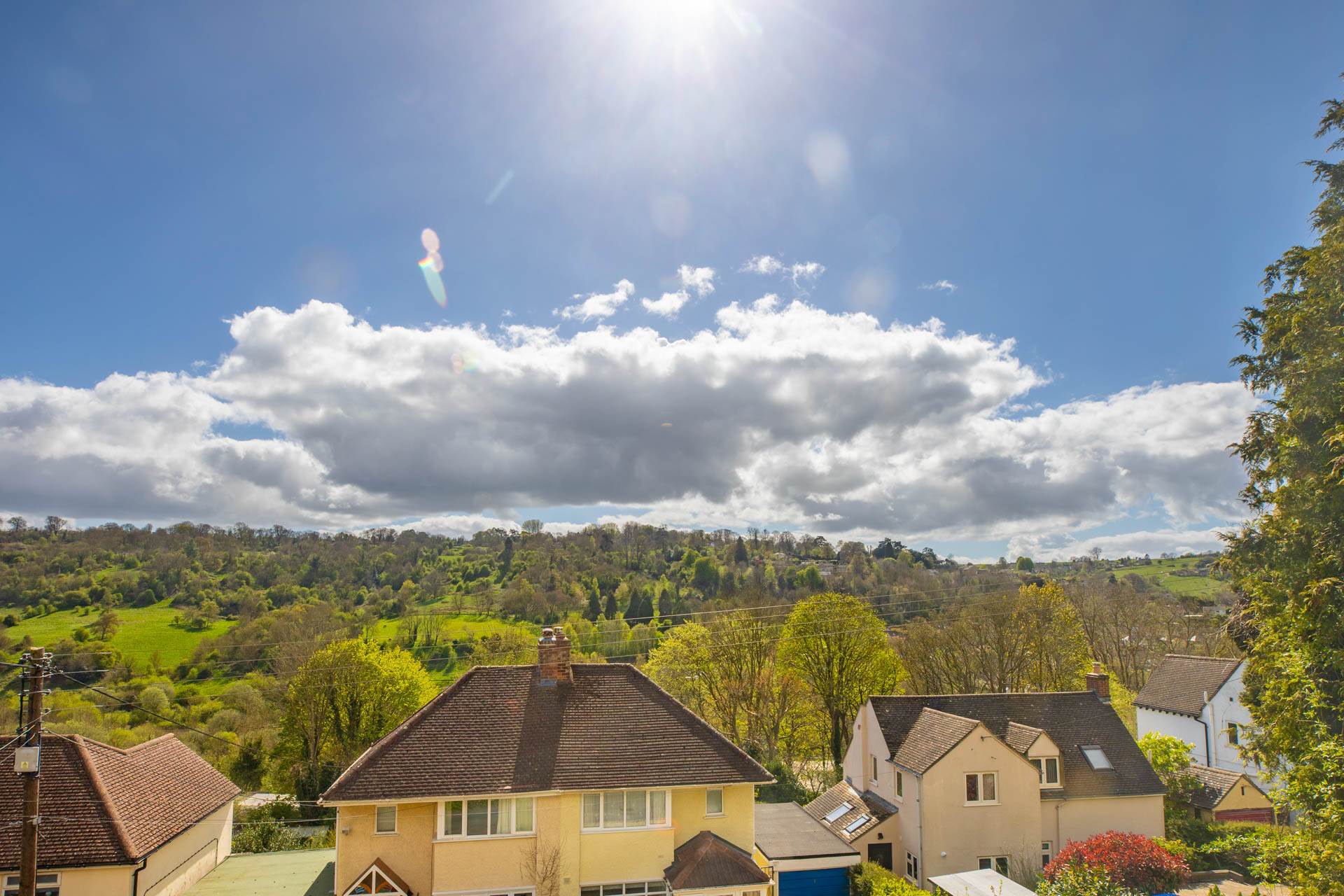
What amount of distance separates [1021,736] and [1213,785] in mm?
14018

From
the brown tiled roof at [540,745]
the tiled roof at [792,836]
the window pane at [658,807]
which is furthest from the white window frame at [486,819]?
the tiled roof at [792,836]

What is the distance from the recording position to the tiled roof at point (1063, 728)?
29.0 metres

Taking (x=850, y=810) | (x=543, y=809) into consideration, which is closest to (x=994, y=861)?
(x=850, y=810)

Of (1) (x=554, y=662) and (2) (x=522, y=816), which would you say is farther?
(1) (x=554, y=662)

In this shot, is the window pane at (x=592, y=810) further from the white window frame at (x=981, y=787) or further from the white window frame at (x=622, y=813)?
the white window frame at (x=981, y=787)

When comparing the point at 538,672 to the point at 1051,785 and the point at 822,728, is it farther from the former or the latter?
the point at 822,728

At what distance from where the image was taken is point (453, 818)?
19.8 m

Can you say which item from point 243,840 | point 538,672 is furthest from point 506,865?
point 243,840

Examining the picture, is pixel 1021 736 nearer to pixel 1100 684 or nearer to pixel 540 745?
pixel 1100 684

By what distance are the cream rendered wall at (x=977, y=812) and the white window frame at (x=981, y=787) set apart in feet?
0.25

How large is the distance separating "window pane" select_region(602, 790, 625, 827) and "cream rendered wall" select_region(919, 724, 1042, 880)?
13.0 m

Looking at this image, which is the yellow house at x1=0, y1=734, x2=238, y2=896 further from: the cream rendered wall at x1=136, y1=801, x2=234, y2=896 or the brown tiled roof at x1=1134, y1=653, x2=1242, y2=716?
the brown tiled roof at x1=1134, y1=653, x2=1242, y2=716

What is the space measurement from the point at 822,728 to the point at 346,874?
3574cm

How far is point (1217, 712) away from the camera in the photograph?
137 feet
